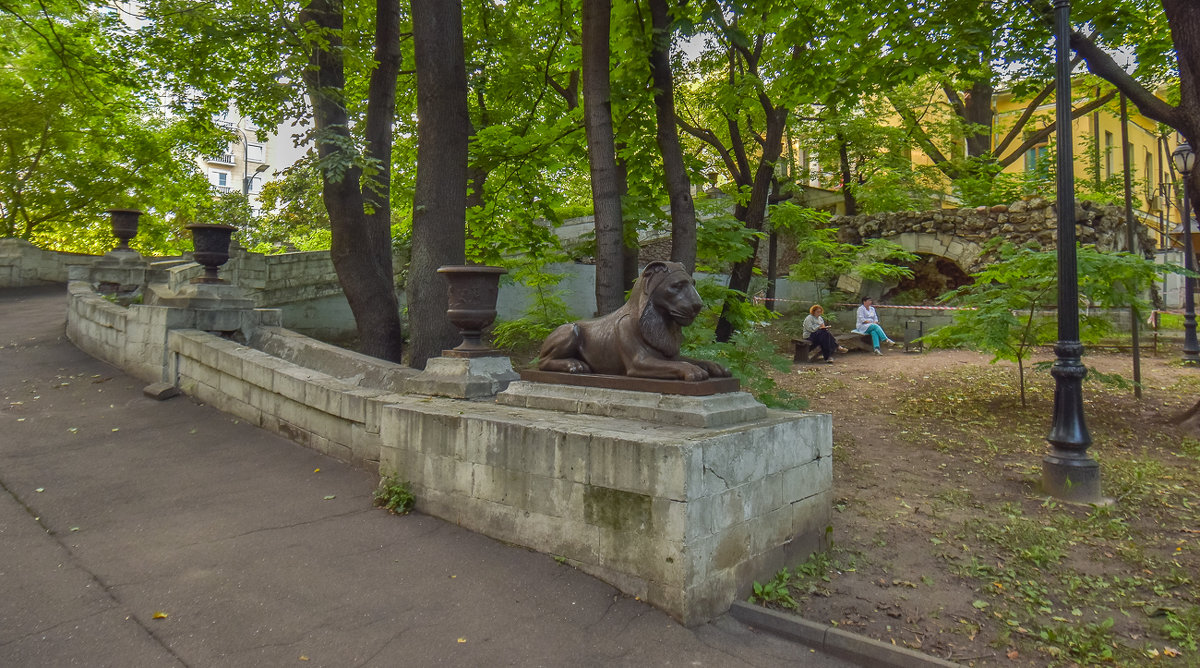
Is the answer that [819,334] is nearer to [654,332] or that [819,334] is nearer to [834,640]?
[654,332]

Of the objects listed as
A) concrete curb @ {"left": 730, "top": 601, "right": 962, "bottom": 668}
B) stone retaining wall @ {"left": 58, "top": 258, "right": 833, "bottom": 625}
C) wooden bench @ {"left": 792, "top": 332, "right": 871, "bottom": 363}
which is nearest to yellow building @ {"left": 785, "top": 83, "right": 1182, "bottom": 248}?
wooden bench @ {"left": 792, "top": 332, "right": 871, "bottom": 363}

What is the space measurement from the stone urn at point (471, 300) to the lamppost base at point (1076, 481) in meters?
→ 5.21

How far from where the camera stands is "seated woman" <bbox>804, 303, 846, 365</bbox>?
14320 millimetres

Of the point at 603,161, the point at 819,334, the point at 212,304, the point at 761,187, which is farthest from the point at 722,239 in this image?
the point at 212,304

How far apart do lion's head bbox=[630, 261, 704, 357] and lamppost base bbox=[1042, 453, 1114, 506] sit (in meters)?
3.94

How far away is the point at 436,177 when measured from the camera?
842 cm

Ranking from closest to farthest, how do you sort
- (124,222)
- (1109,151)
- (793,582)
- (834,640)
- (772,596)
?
1. (834,640)
2. (772,596)
3. (793,582)
4. (124,222)
5. (1109,151)

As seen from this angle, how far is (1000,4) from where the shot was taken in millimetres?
9086

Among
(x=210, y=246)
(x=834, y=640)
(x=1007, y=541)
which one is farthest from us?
(x=210, y=246)

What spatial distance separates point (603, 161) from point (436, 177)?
86.2 inches

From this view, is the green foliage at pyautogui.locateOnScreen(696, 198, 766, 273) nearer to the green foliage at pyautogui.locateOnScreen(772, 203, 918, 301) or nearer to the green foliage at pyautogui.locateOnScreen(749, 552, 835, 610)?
the green foliage at pyautogui.locateOnScreen(772, 203, 918, 301)

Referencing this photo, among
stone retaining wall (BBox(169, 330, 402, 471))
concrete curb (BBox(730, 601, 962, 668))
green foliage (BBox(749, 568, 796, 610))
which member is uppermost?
stone retaining wall (BBox(169, 330, 402, 471))

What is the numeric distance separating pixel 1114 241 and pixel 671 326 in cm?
1774

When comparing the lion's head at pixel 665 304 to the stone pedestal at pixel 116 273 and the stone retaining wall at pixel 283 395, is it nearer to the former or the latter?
the stone retaining wall at pixel 283 395
